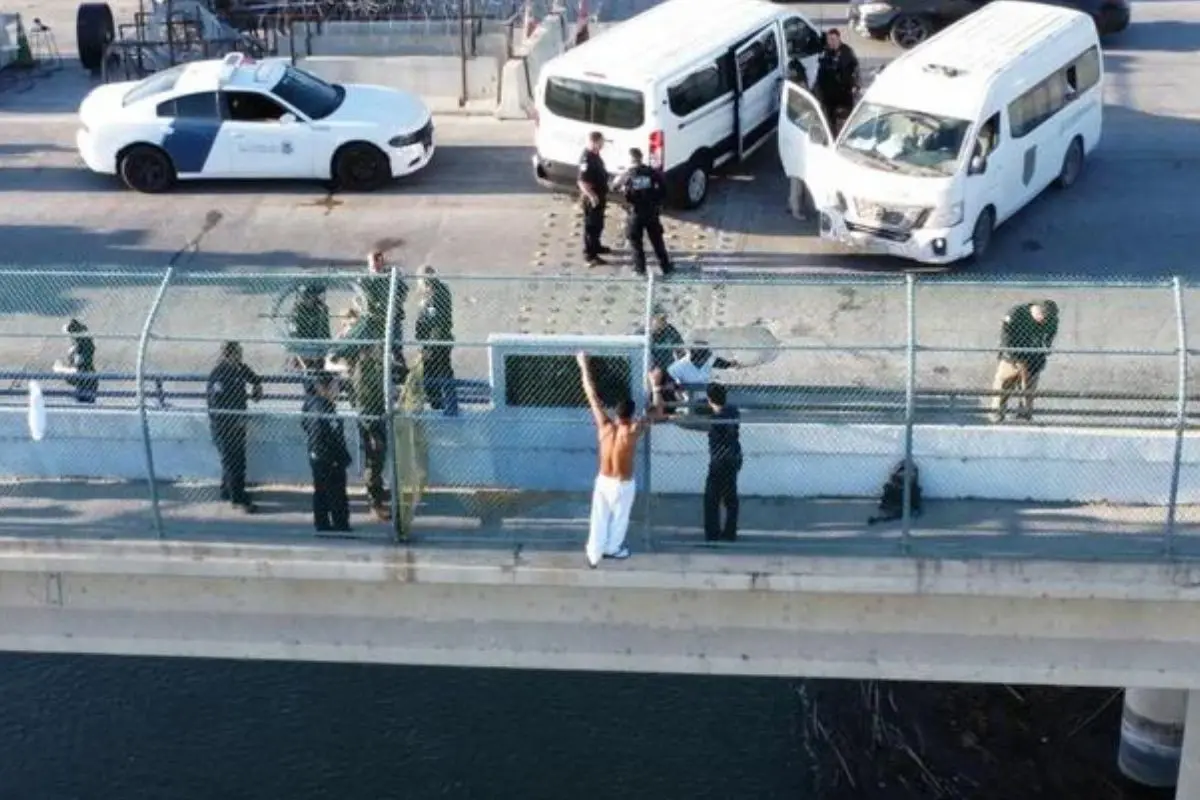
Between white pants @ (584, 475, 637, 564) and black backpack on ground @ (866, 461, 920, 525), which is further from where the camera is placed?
black backpack on ground @ (866, 461, 920, 525)

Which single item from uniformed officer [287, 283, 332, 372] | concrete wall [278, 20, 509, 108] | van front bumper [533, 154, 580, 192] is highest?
uniformed officer [287, 283, 332, 372]

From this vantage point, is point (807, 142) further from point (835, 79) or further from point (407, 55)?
point (407, 55)

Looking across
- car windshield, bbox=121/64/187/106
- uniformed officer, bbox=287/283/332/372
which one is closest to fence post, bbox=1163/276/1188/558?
uniformed officer, bbox=287/283/332/372

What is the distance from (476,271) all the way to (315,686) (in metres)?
4.36

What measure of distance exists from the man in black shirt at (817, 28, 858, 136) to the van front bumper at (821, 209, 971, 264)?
Answer: 2.48 meters

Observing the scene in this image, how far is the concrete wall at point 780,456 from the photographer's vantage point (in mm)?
14352

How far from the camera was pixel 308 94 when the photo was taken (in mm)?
22188

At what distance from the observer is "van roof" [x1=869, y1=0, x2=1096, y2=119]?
19578mm

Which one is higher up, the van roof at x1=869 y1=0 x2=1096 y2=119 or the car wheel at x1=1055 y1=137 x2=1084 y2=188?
the van roof at x1=869 y1=0 x2=1096 y2=119

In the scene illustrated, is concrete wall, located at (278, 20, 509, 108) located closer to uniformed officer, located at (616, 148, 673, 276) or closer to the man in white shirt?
uniformed officer, located at (616, 148, 673, 276)

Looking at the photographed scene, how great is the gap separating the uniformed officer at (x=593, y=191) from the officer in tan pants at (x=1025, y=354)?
5850 millimetres

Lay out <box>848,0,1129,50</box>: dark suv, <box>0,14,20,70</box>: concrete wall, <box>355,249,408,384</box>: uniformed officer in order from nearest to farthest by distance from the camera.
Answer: <box>355,249,408,384</box>: uniformed officer → <box>848,0,1129,50</box>: dark suv → <box>0,14,20,70</box>: concrete wall

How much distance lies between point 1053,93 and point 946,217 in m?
2.39

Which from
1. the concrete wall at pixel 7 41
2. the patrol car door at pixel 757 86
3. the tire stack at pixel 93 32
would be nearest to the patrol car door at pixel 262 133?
the patrol car door at pixel 757 86
